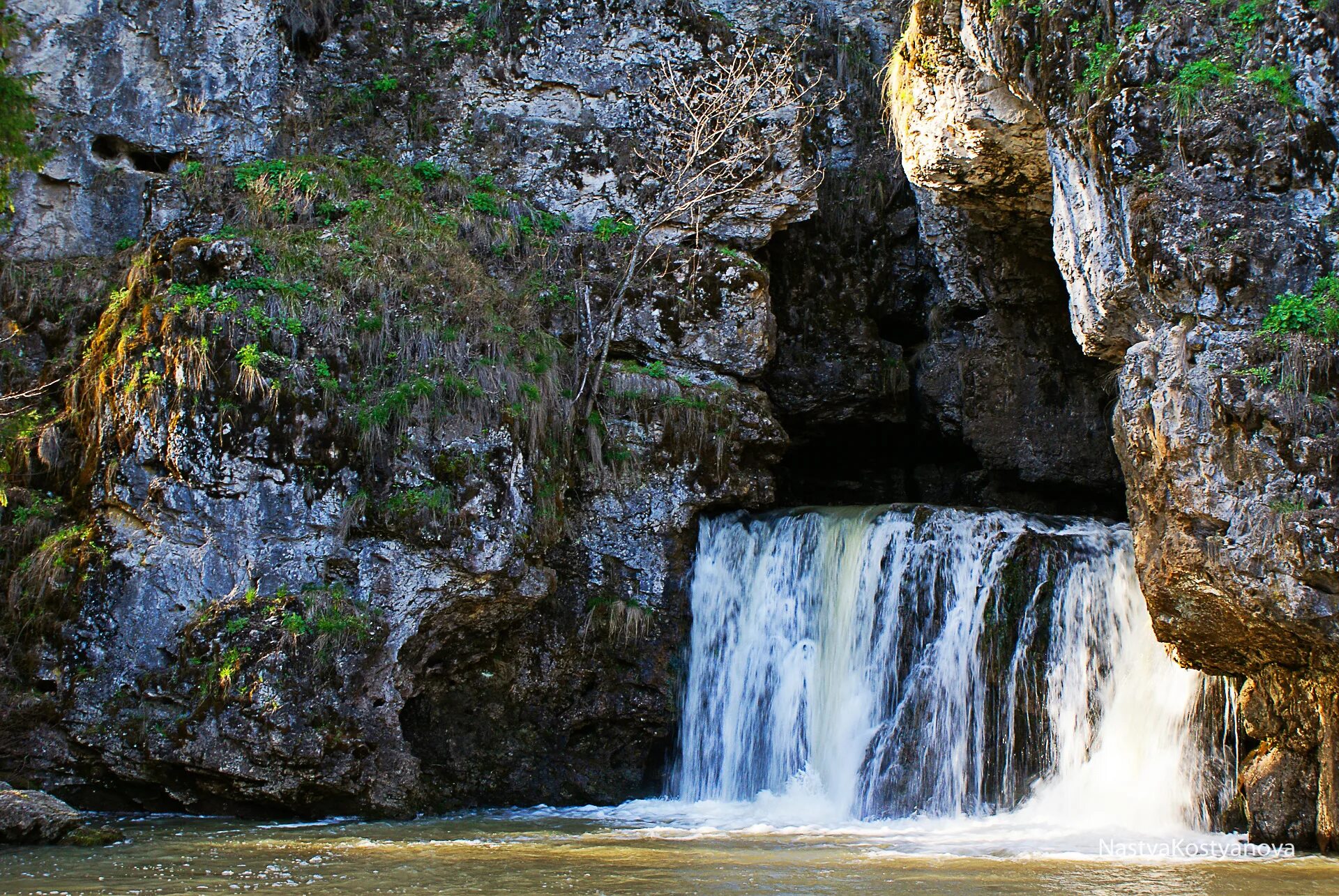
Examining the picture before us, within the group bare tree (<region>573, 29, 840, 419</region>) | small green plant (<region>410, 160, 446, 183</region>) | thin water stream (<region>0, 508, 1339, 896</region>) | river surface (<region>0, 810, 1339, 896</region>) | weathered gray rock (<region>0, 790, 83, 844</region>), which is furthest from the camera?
small green plant (<region>410, 160, 446, 183</region>)

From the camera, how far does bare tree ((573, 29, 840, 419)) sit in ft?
42.0

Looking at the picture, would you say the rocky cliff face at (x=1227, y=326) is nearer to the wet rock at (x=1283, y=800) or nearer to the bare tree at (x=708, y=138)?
the wet rock at (x=1283, y=800)

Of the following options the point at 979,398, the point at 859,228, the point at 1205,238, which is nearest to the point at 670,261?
the point at 859,228

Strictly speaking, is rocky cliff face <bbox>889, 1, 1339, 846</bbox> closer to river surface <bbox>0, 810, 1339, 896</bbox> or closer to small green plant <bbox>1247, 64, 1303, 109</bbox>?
small green plant <bbox>1247, 64, 1303, 109</bbox>

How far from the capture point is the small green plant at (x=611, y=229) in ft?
44.5

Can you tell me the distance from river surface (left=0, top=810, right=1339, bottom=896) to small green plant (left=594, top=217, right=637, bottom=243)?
6923 mm

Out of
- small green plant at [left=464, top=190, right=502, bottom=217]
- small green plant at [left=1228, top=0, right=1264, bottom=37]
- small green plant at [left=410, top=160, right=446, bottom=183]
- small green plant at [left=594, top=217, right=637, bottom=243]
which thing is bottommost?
small green plant at [left=1228, top=0, right=1264, bottom=37]

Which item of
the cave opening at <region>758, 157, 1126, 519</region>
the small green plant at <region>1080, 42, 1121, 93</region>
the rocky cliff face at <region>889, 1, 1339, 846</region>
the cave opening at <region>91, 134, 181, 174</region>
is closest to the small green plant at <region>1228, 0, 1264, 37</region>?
the rocky cliff face at <region>889, 1, 1339, 846</region>

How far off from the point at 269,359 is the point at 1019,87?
6.68 metres

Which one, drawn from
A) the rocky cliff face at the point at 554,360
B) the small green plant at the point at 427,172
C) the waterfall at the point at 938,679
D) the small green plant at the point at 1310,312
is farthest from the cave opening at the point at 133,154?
the small green plant at the point at 1310,312

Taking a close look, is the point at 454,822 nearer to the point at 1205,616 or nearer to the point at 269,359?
the point at 269,359

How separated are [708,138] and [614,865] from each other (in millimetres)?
8419

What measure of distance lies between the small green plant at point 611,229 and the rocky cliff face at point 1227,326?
580cm

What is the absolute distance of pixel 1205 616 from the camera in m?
7.86
